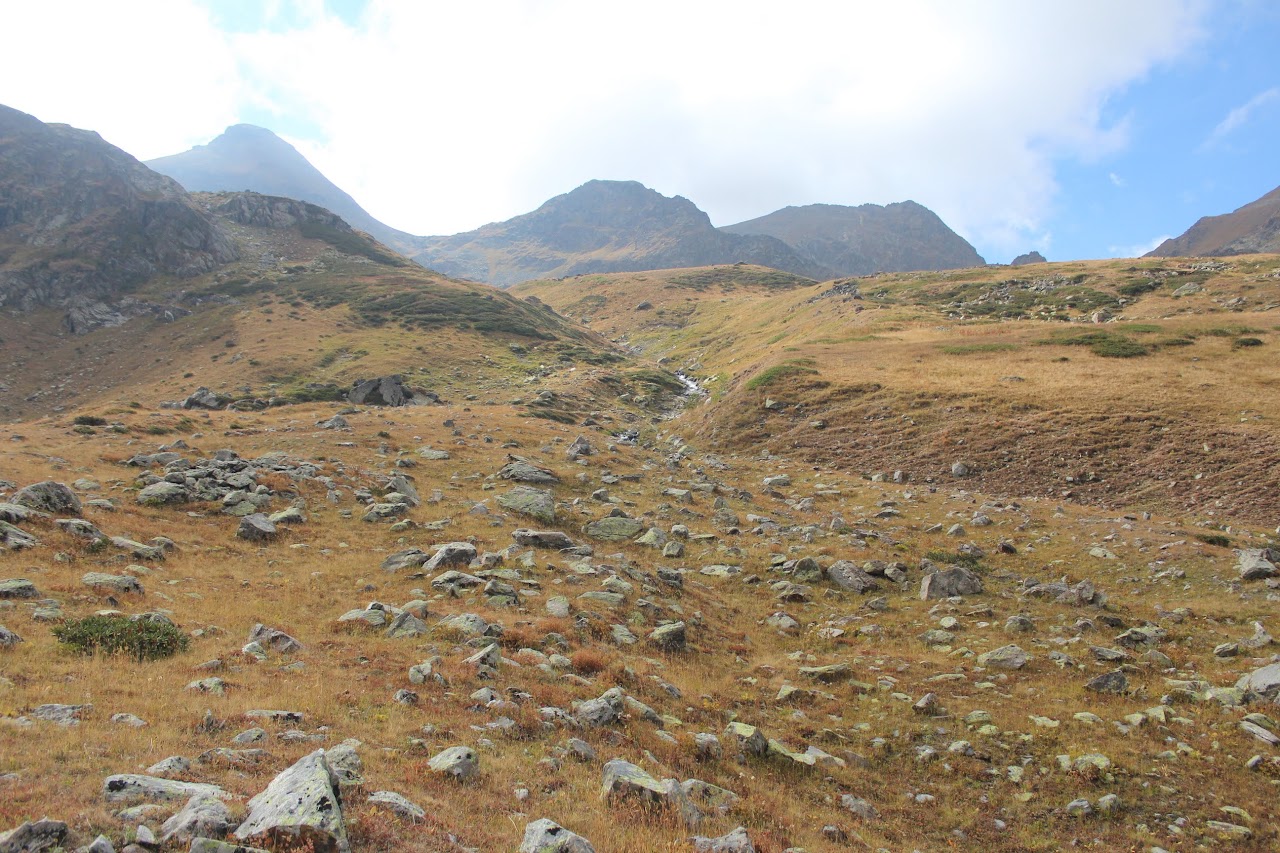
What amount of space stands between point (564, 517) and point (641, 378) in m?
56.1

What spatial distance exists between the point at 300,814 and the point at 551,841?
2.66 metres

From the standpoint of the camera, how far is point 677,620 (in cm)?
1789

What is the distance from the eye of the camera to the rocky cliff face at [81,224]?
101812 mm

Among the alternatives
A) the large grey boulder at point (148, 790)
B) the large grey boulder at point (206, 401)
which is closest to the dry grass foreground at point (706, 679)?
the large grey boulder at point (148, 790)

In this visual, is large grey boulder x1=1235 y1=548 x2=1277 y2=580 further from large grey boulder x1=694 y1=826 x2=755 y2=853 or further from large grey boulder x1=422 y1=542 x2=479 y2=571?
large grey boulder x1=422 y1=542 x2=479 y2=571

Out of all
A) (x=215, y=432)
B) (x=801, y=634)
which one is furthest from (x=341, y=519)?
(x=215, y=432)

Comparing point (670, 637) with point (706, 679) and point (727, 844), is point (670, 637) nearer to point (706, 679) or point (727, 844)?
point (706, 679)

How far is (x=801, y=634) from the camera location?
18453 millimetres

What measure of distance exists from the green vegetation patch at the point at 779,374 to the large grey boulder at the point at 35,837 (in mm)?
52176

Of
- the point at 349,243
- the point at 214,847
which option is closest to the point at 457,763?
the point at 214,847

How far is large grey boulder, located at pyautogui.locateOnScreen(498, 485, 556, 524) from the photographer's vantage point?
26594 millimetres

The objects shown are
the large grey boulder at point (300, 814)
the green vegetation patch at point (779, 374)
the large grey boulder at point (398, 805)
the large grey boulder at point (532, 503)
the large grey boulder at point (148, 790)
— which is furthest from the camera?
the green vegetation patch at point (779, 374)

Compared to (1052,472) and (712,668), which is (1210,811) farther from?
(1052,472)

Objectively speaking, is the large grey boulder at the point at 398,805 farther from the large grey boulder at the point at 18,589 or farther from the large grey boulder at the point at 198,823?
the large grey boulder at the point at 18,589
